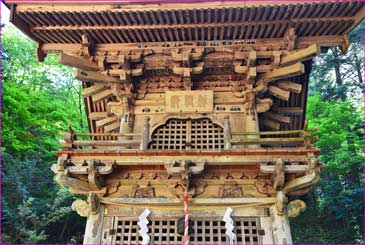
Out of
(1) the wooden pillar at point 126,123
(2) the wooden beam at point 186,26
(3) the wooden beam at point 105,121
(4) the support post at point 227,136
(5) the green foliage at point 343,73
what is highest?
(5) the green foliage at point 343,73

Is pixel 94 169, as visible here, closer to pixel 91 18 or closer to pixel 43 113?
pixel 91 18

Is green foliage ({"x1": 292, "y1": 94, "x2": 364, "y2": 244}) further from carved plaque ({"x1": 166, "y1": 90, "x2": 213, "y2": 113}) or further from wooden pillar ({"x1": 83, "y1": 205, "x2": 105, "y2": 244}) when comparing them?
wooden pillar ({"x1": 83, "y1": 205, "x2": 105, "y2": 244})

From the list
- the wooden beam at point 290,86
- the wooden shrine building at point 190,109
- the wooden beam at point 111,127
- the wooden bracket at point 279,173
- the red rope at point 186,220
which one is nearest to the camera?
the red rope at point 186,220

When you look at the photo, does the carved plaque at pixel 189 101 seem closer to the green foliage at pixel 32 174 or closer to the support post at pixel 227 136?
the support post at pixel 227 136

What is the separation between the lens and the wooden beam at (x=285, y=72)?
7432 millimetres

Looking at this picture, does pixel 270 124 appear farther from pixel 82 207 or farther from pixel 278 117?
pixel 82 207

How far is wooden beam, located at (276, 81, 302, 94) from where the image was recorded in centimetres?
804

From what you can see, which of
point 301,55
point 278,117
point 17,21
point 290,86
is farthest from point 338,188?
point 17,21

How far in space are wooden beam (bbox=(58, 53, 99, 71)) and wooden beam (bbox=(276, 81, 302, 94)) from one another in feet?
14.9

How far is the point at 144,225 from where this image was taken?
6316 mm

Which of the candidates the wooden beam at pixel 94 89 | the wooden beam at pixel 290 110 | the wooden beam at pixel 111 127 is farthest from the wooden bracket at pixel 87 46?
the wooden beam at pixel 290 110

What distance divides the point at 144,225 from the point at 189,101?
3162mm

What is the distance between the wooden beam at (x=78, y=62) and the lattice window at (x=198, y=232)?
A: 3.72 meters

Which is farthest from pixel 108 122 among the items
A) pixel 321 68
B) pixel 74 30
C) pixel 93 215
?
pixel 321 68
